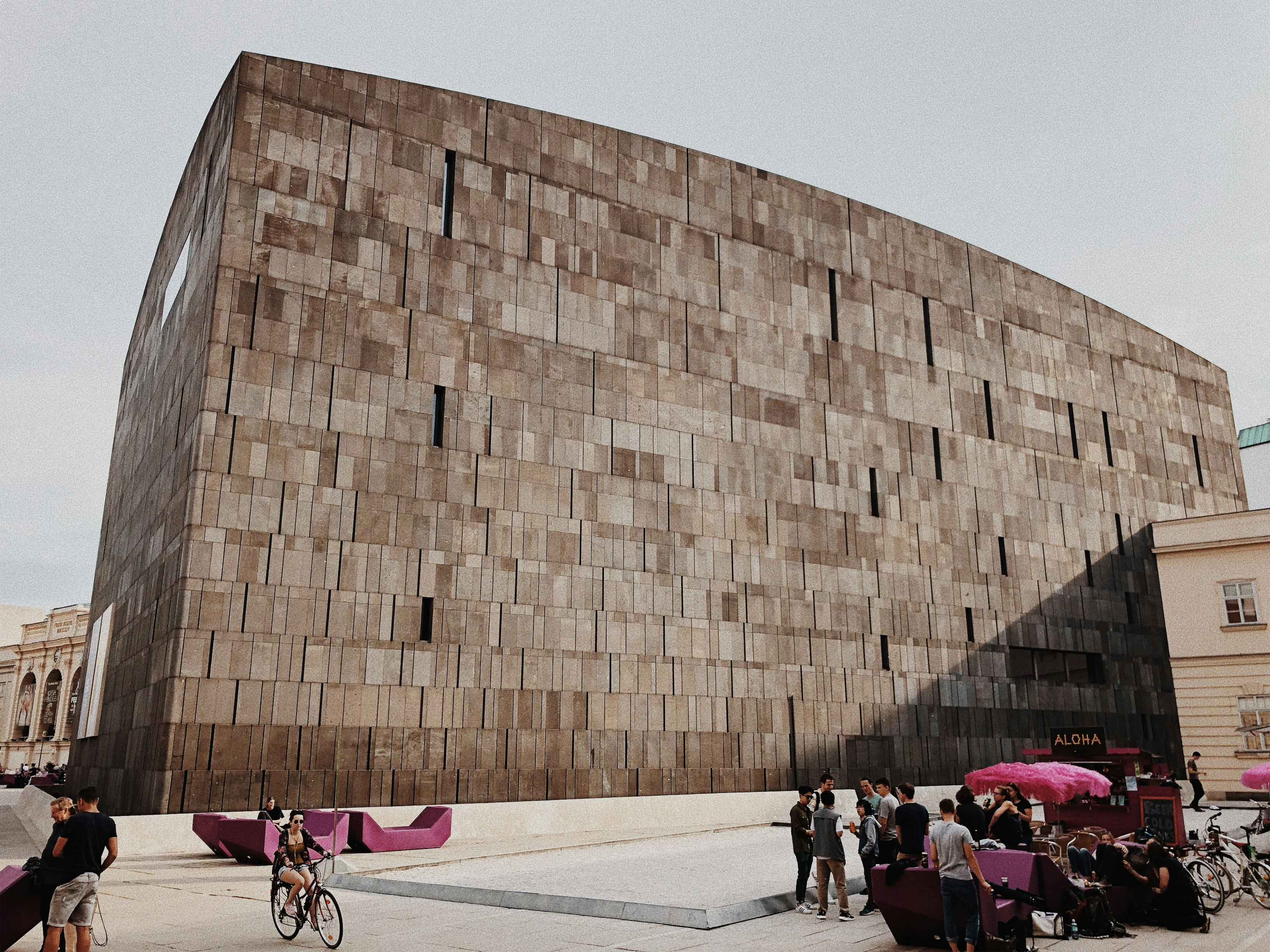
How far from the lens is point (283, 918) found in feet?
36.7

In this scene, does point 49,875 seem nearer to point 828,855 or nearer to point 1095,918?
point 828,855

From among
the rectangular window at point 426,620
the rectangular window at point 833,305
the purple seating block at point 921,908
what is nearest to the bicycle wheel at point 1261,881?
the purple seating block at point 921,908

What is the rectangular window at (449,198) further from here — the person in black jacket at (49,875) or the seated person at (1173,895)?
the seated person at (1173,895)

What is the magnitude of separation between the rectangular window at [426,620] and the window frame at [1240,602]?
27.3 meters

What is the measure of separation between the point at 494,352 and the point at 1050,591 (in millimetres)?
23179

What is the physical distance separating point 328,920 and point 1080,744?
54.2 feet

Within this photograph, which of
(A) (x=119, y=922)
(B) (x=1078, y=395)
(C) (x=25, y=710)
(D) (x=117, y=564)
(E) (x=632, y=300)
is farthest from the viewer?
(C) (x=25, y=710)

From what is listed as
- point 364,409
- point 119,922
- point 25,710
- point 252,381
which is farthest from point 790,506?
point 25,710

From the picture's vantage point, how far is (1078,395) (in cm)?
4194

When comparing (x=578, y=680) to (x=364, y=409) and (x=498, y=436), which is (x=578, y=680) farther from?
(x=364, y=409)

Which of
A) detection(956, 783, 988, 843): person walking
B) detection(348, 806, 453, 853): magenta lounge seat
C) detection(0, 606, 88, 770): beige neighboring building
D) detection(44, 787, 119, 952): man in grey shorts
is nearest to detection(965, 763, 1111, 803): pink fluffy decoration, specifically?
detection(956, 783, 988, 843): person walking

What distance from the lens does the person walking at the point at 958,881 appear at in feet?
33.3

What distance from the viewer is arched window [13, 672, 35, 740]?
73500 millimetres

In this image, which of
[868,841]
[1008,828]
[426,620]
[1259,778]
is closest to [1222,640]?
[1259,778]
